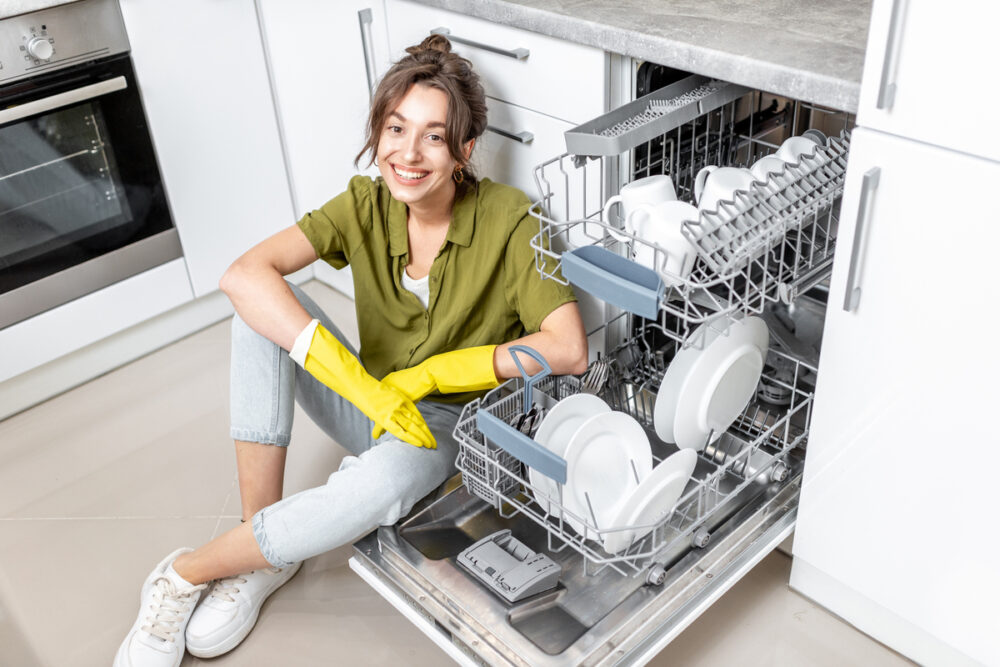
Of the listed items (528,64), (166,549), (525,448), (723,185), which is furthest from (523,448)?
(166,549)

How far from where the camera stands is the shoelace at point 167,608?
1.50m

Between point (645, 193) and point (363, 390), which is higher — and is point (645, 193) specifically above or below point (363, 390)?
above

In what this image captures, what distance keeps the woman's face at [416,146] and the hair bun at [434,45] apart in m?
0.09

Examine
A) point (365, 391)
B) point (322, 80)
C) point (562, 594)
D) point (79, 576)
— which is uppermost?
point (322, 80)

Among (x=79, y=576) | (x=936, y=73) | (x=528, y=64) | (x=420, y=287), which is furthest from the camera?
(x=79, y=576)

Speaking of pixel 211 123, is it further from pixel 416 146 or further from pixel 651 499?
pixel 651 499

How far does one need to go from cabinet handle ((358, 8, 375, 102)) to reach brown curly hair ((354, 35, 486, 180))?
295 mm

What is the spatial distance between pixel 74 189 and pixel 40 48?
1.02ft

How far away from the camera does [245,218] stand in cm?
228

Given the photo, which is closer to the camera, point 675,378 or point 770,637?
point 675,378

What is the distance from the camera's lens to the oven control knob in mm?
1815

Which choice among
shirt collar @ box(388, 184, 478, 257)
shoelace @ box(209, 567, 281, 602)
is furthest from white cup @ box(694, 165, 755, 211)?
shoelace @ box(209, 567, 281, 602)

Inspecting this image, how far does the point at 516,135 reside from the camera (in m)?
1.56

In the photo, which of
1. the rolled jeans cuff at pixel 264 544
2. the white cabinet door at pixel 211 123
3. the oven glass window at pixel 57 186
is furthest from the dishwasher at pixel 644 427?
the oven glass window at pixel 57 186
